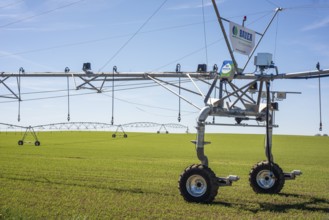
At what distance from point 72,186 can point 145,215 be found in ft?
23.7

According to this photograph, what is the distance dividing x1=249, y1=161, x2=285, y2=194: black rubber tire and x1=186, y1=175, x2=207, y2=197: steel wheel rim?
4.12 m

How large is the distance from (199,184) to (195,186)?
6.3 inches

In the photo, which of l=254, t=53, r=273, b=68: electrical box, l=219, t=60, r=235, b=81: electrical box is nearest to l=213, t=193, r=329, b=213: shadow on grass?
l=219, t=60, r=235, b=81: electrical box

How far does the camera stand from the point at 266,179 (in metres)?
19.5

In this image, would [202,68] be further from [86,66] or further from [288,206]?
[288,206]

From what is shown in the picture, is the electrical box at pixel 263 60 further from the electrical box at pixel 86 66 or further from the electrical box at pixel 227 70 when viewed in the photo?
the electrical box at pixel 86 66

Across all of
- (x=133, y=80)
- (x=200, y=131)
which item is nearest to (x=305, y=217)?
(x=200, y=131)

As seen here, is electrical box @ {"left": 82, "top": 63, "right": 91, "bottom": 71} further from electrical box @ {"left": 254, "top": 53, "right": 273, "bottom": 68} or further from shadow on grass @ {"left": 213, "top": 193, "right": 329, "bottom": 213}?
shadow on grass @ {"left": 213, "top": 193, "right": 329, "bottom": 213}

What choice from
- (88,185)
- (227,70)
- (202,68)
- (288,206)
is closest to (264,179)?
(288,206)

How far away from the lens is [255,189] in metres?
19.5

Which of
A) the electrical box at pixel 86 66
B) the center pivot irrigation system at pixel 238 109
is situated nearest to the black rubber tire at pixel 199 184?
the center pivot irrigation system at pixel 238 109

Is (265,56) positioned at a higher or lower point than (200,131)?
higher

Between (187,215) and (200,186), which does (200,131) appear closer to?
(200,186)

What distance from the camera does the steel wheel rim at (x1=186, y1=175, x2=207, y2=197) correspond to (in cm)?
1622
